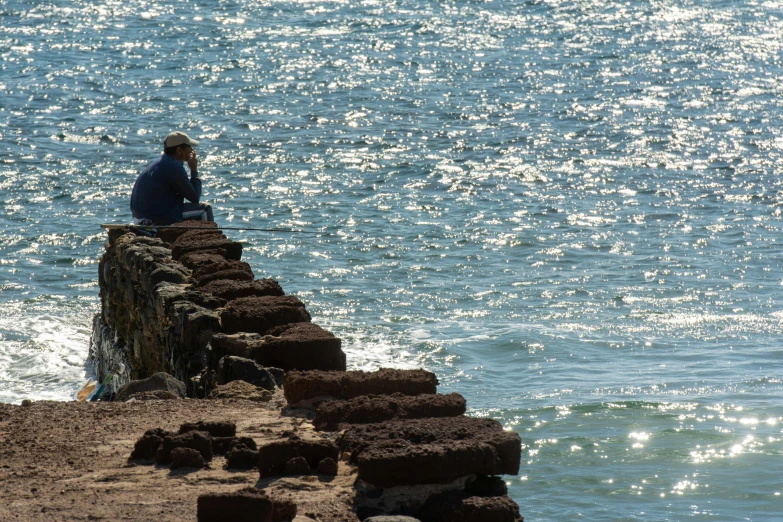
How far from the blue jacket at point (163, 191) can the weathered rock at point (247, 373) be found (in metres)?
4.80

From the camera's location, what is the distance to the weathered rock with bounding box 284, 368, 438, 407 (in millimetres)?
5926

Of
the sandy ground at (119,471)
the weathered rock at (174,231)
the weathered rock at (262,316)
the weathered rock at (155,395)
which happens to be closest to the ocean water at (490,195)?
the weathered rock at (174,231)

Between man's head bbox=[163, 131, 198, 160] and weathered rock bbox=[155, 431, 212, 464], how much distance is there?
21.5ft

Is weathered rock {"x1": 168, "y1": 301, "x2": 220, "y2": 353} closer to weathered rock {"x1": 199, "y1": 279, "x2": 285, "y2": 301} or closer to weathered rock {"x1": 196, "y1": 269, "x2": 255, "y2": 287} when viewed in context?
weathered rock {"x1": 199, "y1": 279, "x2": 285, "y2": 301}

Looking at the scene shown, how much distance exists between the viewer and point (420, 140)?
79.2 feet

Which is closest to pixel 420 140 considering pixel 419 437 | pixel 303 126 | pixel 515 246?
pixel 303 126

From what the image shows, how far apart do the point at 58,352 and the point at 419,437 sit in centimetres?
879

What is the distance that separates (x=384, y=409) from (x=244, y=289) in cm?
284

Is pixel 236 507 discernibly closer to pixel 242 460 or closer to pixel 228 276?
pixel 242 460

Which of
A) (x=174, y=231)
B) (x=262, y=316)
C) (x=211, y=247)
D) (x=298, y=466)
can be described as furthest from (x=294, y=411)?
(x=174, y=231)

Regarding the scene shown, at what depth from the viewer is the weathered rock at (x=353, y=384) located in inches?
233

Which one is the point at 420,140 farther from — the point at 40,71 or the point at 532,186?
the point at 40,71

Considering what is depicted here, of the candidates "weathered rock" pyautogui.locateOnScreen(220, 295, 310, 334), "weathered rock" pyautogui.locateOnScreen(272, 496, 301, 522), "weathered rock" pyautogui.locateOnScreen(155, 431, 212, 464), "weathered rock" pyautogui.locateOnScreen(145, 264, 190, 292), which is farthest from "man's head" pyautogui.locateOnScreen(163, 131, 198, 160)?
"weathered rock" pyautogui.locateOnScreen(272, 496, 301, 522)

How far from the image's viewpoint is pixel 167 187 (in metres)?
11.3
